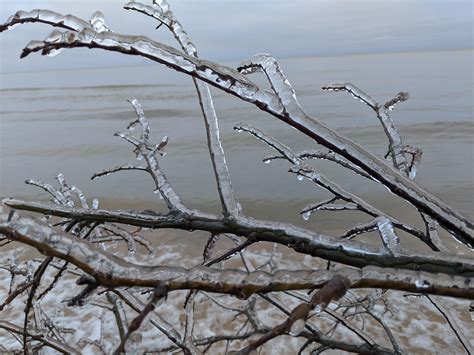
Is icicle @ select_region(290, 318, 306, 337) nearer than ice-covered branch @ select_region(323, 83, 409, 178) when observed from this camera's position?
Yes

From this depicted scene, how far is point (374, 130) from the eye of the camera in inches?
671

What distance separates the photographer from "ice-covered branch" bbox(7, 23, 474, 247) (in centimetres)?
67

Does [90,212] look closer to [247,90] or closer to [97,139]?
[247,90]

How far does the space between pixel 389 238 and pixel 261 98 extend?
0.44 m

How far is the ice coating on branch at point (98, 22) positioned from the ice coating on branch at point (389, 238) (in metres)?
0.68

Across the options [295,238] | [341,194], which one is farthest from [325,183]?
[295,238]

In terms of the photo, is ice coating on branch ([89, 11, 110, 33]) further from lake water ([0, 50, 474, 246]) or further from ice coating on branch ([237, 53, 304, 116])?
lake water ([0, 50, 474, 246])

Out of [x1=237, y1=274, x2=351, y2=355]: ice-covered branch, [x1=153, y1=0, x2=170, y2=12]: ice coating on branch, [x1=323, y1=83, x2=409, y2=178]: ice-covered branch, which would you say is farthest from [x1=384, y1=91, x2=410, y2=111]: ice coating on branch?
[x1=237, y1=274, x2=351, y2=355]: ice-covered branch

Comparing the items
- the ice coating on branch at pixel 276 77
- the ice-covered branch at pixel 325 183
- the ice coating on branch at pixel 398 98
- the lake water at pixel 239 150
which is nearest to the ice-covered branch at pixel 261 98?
the ice coating on branch at pixel 276 77

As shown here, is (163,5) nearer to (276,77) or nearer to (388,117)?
(276,77)

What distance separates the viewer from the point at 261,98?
2.45 feet

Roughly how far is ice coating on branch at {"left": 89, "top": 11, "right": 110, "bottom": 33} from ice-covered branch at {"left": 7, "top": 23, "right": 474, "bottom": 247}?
0.09 metres

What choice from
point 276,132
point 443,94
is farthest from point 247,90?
point 443,94

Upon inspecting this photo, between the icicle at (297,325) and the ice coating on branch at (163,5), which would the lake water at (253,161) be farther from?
the icicle at (297,325)
